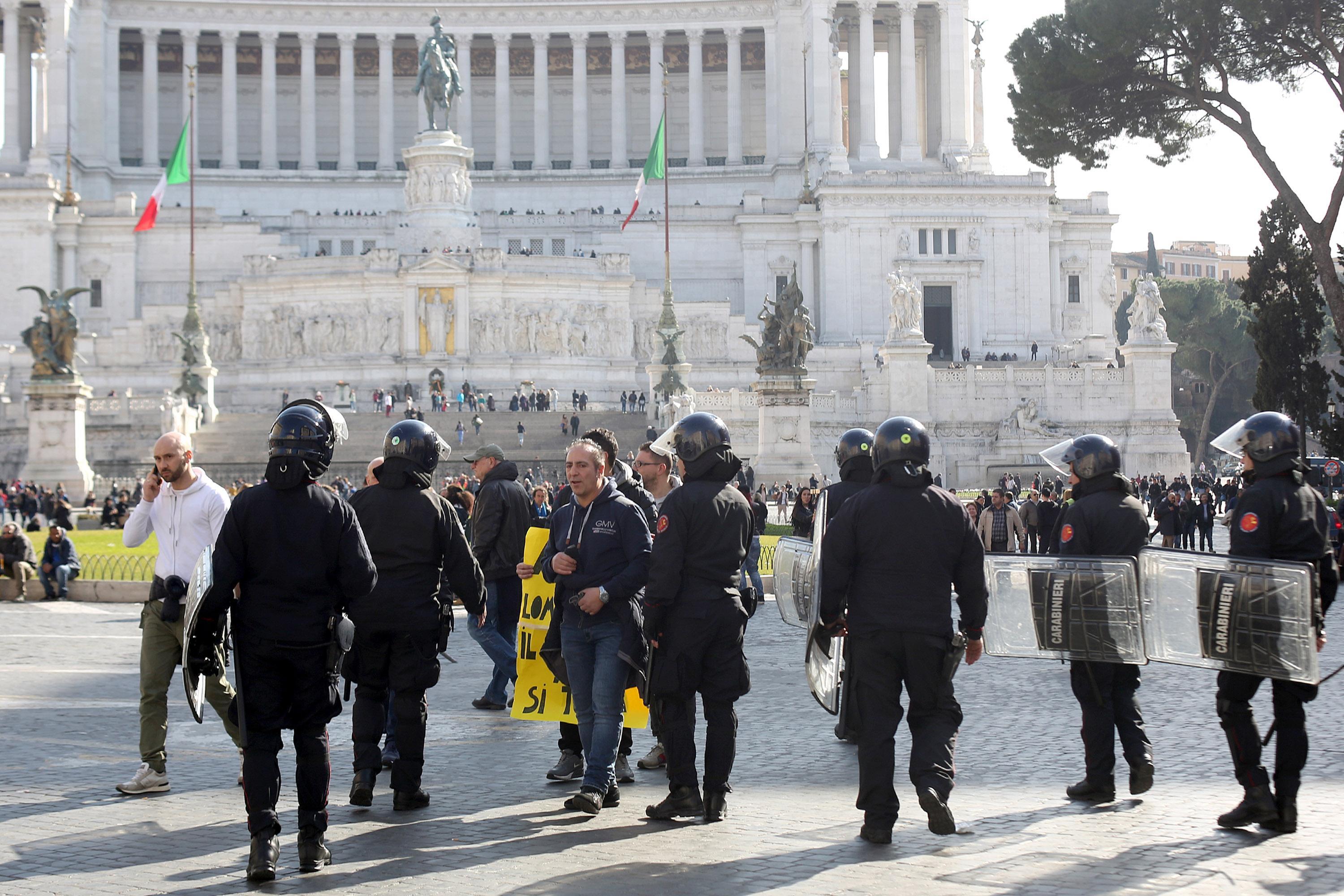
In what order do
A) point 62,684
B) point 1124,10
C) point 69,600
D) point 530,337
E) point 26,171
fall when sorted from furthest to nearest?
point 26,171 → point 530,337 → point 1124,10 → point 69,600 → point 62,684

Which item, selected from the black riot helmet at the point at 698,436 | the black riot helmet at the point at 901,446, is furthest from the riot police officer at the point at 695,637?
the black riot helmet at the point at 901,446

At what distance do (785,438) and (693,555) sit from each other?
2626 centimetres

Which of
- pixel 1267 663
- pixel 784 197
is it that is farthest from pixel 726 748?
pixel 784 197

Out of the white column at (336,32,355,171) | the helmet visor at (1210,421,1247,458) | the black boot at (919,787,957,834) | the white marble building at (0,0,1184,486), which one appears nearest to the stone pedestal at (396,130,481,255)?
the white marble building at (0,0,1184,486)

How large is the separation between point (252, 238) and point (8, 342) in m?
10.6

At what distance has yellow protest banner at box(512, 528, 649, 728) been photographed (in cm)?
888

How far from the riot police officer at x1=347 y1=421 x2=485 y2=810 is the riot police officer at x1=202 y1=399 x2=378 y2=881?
825 mm

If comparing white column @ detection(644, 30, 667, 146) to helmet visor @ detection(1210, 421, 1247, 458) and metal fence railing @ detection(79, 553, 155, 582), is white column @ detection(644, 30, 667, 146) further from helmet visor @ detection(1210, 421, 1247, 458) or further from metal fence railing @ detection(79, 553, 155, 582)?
helmet visor @ detection(1210, 421, 1247, 458)

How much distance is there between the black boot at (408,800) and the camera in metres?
8.05

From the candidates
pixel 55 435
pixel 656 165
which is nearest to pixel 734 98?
pixel 656 165

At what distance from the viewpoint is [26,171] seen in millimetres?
67938

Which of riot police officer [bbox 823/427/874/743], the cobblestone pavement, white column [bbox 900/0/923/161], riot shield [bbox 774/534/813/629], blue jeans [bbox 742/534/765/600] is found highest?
white column [bbox 900/0/923/161]

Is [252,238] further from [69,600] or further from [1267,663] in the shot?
[1267,663]

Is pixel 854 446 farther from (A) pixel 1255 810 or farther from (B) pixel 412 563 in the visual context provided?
(A) pixel 1255 810
